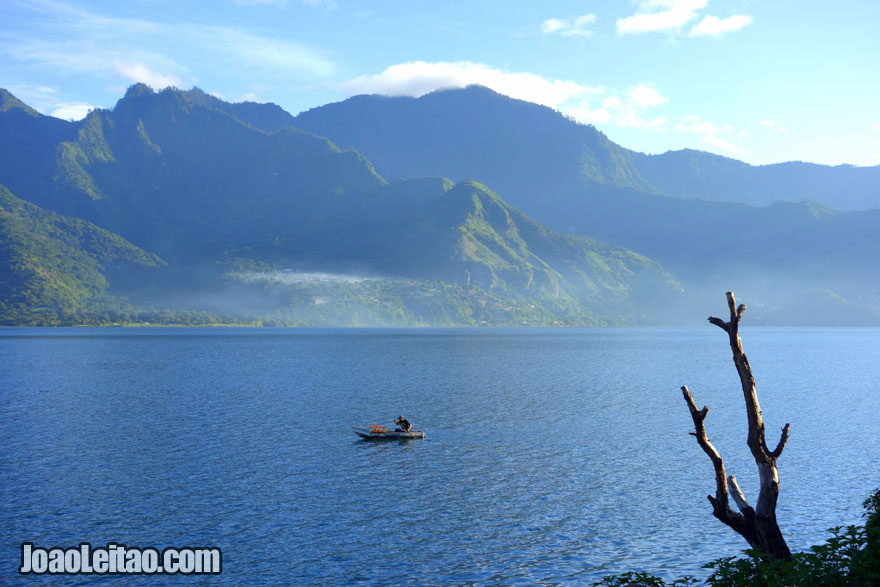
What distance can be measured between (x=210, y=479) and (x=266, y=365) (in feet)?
390

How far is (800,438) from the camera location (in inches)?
2805

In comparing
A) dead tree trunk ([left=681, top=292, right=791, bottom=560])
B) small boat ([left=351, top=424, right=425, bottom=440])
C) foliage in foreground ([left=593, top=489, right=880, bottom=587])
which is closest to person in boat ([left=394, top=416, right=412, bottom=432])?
small boat ([left=351, top=424, right=425, bottom=440])

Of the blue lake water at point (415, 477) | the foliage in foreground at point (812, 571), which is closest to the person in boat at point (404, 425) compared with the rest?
the blue lake water at point (415, 477)

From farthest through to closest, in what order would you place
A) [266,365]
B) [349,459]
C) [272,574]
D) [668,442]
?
[266,365], [668,442], [349,459], [272,574]

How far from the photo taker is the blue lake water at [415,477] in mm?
36625

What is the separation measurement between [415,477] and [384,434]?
15375 millimetres

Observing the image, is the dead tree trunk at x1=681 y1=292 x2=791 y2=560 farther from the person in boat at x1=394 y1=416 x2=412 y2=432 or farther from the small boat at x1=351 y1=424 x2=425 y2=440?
the person in boat at x1=394 y1=416 x2=412 y2=432

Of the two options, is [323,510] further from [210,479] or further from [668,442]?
[668,442]

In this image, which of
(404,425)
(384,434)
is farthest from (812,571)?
(404,425)

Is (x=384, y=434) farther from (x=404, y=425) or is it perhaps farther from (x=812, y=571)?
(x=812, y=571)

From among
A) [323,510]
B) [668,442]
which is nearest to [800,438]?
[668,442]

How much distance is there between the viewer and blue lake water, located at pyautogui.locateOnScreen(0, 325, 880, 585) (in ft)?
120

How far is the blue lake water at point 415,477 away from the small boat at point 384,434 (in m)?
2.33

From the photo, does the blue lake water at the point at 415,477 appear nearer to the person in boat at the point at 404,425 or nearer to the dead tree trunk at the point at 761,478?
the person in boat at the point at 404,425
